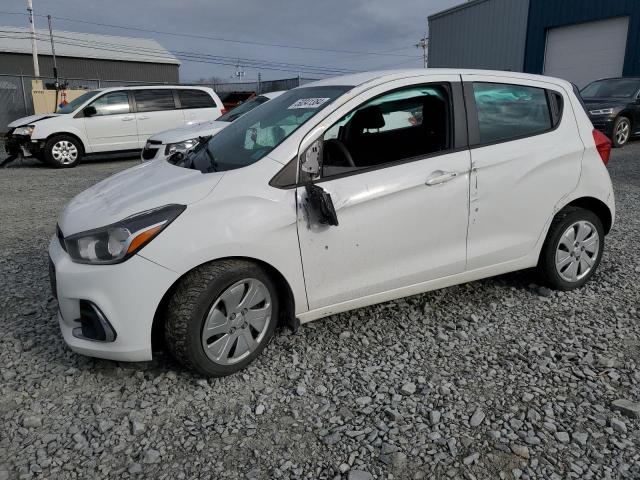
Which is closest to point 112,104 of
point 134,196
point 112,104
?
point 112,104

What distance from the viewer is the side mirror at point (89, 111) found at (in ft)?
38.6

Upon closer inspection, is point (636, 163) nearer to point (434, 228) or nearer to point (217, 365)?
point (434, 228)

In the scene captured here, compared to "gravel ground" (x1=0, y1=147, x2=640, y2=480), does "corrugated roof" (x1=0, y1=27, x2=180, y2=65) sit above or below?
above

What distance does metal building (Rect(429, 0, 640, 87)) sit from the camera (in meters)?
16.7

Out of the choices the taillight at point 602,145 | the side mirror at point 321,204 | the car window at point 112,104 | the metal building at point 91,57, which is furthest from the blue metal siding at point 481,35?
the metal building at point 91,57

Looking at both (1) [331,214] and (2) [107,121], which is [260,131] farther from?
(2) [107,121]

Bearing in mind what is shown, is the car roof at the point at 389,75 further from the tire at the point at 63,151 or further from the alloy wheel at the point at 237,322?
the tire at the point at 63,151

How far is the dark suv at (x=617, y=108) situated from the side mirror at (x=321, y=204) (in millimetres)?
11399

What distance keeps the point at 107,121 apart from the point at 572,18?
52.5ft

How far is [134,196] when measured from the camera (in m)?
2.86

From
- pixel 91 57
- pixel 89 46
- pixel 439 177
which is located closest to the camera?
pixel 439 177

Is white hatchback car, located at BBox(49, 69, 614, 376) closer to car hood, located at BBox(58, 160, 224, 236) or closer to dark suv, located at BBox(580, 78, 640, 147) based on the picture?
car hood, located at BBox(58, 160, 224, 236)

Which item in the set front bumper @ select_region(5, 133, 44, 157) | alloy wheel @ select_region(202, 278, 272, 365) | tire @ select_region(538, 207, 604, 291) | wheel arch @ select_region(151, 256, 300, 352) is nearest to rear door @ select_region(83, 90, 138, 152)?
front bumper @ select_region(5, 133, 44, 157)

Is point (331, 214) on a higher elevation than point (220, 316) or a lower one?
higher
